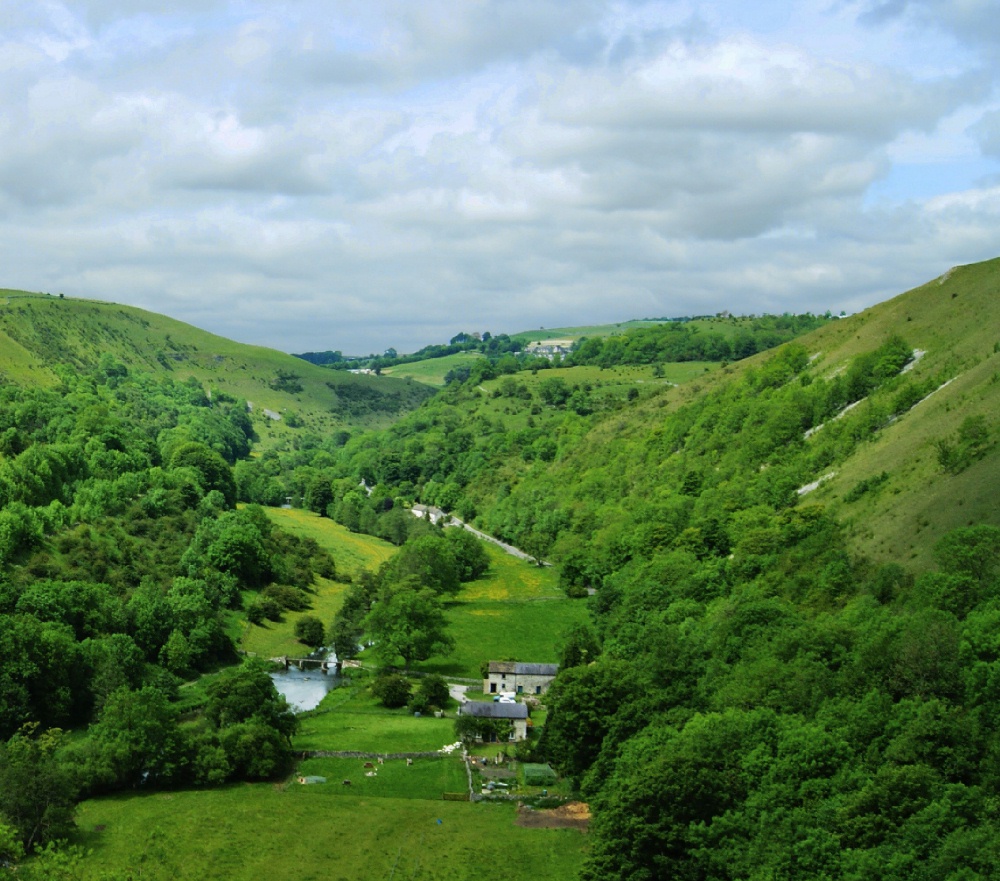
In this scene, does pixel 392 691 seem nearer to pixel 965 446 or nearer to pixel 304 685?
pixel 304 685

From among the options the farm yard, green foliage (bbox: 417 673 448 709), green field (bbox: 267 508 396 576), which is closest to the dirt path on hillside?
the farm yard

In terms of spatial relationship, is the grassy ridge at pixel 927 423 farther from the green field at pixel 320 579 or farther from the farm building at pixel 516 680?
the green field at pixel 320 579

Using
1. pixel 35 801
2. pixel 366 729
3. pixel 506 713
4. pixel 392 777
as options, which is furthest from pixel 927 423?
pixel 35 801

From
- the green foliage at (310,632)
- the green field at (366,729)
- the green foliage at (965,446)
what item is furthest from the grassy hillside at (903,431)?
the green foliage at (310,632)

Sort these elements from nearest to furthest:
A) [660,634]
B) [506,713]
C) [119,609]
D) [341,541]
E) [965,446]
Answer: [506,713]
[660,634]
[965,446]
[119,609]
[341,541]

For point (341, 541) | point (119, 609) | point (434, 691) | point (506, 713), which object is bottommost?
point (434, 691)

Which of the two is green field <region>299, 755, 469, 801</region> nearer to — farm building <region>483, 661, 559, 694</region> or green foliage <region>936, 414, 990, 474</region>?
farm building <region>483, 661, 559, 694</region>

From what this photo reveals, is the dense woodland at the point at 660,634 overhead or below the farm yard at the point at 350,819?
overhead

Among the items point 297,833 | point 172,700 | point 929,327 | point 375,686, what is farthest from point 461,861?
point 929,327
